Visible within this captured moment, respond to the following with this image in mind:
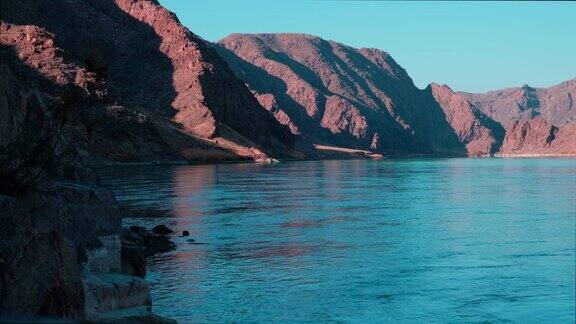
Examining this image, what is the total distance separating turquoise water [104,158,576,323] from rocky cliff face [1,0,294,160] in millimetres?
66718

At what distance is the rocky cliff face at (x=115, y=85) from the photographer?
135375mm

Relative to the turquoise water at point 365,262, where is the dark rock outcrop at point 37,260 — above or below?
above

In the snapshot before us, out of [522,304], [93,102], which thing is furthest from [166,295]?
[93,102]

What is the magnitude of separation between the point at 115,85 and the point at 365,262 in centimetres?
16570

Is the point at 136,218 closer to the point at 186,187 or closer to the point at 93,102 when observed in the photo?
the point at 186,187

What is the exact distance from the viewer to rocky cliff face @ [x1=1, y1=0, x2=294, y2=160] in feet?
444

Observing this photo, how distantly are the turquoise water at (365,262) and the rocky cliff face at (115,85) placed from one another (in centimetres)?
6672

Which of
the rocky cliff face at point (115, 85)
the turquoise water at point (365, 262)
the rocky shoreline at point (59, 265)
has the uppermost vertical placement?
the rocky cliff face at point (115, 85)

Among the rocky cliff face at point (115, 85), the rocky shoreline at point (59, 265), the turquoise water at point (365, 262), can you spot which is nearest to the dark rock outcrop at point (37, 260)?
the rocky shoreline at point (59, 265)

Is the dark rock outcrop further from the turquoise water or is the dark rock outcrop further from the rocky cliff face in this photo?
the rocky cliff face

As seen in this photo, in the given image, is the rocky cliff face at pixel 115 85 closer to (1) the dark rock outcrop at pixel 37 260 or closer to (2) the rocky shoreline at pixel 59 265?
(2) the rocky shoreline at pixel 59 265

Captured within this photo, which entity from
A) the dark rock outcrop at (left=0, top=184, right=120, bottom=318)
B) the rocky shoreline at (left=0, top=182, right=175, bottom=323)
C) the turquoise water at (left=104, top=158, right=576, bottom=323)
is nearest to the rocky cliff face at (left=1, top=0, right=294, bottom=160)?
the turquoise water at (left=104, top=158, right=576, bottom=323)

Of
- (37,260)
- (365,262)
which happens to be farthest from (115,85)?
(37,260)

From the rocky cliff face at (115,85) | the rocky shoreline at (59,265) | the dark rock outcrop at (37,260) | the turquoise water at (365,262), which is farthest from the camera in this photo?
the rocky cliff face at (115,85)
